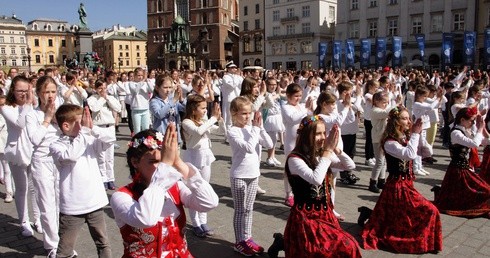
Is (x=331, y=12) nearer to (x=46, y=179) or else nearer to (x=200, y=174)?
(x=46, y=179)

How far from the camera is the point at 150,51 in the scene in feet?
268

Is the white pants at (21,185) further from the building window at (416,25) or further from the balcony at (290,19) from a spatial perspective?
the balcony at (290,19)

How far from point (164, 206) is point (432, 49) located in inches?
1912

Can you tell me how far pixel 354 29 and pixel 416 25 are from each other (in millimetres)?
7632

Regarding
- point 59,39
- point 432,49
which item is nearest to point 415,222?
point 432,49

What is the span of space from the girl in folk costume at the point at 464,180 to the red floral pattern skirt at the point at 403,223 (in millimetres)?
1449

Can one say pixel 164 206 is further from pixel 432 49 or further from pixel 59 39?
pixel 59 39

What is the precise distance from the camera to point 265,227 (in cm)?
575

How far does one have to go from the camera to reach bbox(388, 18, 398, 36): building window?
48044 mm

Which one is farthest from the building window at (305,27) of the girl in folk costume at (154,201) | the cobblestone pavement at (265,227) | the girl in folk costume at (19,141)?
the girl in folk costume at (154,201)

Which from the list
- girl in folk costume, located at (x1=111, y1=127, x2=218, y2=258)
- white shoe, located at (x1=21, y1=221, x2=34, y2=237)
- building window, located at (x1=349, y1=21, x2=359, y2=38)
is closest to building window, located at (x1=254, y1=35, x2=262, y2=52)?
building window, located at (x1=349, y1=21, x2=359, y2=38)

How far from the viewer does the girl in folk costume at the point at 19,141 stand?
17.1 feet

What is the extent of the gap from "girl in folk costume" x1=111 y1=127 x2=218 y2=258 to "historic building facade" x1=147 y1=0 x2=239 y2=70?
66906 millimetres

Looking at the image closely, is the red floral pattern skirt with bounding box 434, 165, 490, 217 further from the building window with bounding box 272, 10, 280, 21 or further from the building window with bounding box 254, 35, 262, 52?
the building window with bounding box 254, 35, 262, 52
